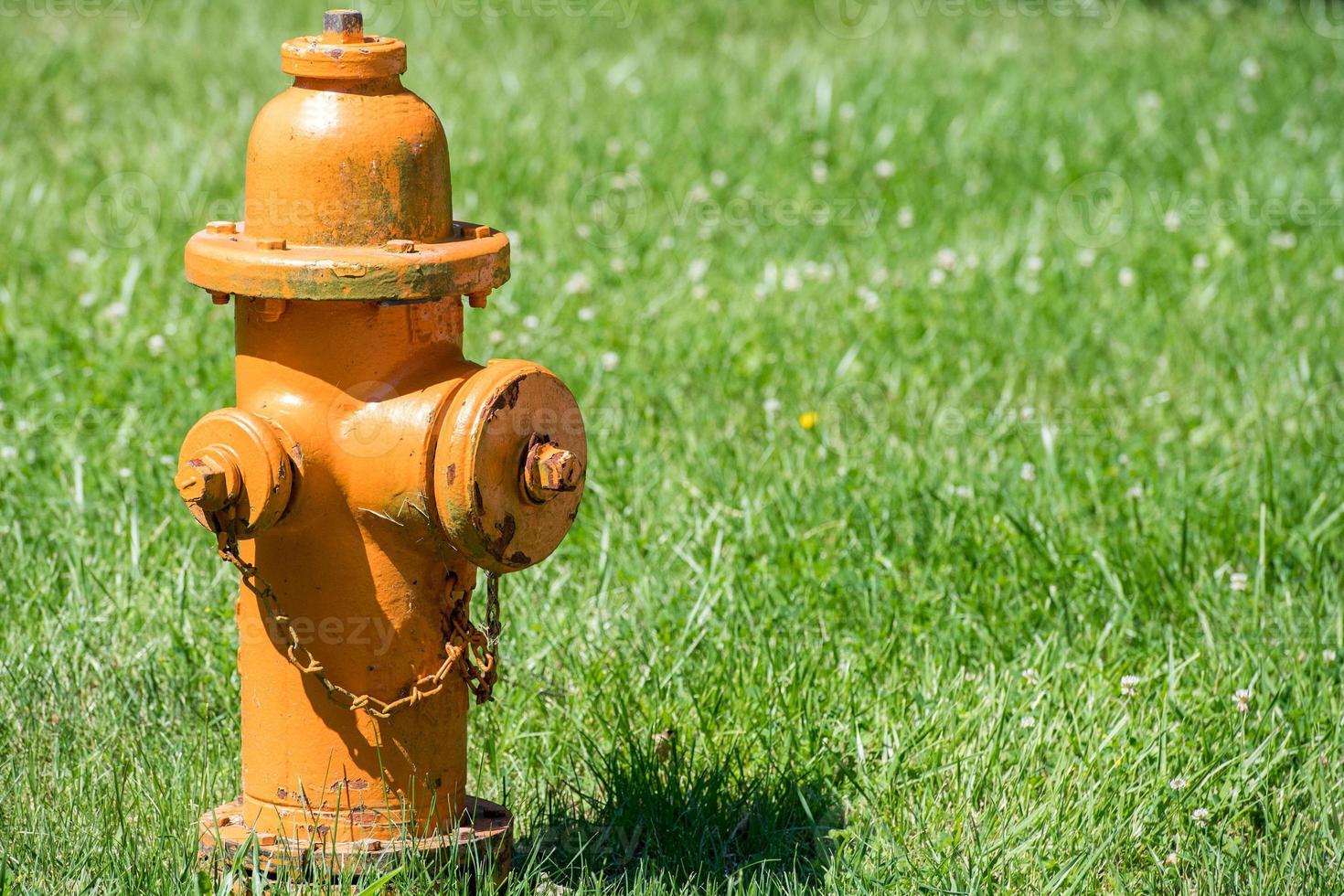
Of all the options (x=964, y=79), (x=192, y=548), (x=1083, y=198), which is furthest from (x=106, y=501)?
(x=964, y=79)

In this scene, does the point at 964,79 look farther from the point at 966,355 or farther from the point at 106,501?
the point at 106,501

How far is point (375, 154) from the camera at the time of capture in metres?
1.94

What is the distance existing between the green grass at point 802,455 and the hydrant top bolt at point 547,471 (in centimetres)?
54

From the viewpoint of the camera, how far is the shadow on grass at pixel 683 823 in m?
2.37

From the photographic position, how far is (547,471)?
1.98 meters

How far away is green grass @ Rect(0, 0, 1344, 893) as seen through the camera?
2438mm

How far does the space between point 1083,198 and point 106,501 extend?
3.46 m

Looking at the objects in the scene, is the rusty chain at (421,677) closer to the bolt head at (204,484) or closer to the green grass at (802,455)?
the bolt head at (204,484)

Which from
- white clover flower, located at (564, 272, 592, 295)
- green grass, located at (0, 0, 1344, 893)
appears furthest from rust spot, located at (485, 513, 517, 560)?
white clover flower, located at (564, 272, 592, 295)

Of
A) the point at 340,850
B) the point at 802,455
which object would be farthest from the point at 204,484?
the point at 802,455

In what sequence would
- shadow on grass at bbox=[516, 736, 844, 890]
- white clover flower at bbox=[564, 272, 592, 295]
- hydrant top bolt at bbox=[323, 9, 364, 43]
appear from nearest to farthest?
1. hydrant top bolt at bbox=[323, 9, 364, 43]
2. shadow on grass at bbox=[516, 736, 844, 890]
3. white clover flower at bbox=[564, 272, 592, 295]

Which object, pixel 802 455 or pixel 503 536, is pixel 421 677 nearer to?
pixel 503 536

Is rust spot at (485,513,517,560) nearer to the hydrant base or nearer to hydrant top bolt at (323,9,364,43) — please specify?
the hydrant base

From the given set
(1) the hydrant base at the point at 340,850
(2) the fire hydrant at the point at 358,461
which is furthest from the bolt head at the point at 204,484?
(1) the hydrant base at the point at 340,850
